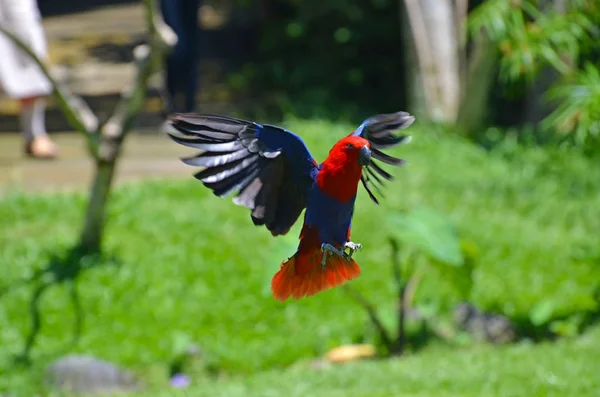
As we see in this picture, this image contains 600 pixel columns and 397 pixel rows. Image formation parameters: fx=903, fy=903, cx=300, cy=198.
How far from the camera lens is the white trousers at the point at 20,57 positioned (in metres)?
5.93

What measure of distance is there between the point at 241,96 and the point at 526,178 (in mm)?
3182

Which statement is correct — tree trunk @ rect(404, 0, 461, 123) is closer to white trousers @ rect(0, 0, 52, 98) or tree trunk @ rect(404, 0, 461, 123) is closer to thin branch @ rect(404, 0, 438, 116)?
thin branch @ rect(404, 0, 438, 116)

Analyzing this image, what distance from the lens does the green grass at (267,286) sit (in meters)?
4.07

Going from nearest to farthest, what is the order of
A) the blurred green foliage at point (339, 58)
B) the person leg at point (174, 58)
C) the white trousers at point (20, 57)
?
the white trousers at point (20, 57) → the person leg at point (174, 58) → the blurred green foliage at point (339, 58)

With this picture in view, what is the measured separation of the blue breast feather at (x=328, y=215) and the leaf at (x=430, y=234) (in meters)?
2.48

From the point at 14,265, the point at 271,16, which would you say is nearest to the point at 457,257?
the point at 14,265

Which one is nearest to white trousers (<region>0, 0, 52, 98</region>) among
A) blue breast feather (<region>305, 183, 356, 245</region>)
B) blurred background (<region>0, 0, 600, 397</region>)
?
blurred background (<region>0, 0, 600, 397</region>)

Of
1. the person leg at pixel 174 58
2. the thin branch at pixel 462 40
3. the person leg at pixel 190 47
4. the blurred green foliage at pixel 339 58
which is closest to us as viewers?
the person leg at pixel 174 58

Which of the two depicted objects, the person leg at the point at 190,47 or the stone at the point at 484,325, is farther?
the person leg at the point at 190,47

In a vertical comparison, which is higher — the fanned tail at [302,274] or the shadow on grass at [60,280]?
the fanned tail at [302,274]

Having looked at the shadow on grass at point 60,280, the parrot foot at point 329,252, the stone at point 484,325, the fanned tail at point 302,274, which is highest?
the parrot foot at point 329,252

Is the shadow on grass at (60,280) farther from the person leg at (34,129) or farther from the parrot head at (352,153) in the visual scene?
the parrot head at (352,153)

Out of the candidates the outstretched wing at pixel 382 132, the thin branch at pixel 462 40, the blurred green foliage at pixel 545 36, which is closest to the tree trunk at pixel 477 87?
the thin branch at pixel 462 40

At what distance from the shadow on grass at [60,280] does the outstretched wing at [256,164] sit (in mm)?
2984
